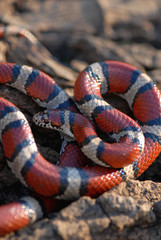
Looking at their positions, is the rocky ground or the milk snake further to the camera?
the milk snake

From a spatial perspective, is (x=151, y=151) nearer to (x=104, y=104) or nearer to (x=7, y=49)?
(x=104, y=104)

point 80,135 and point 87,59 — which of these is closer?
point 80,135

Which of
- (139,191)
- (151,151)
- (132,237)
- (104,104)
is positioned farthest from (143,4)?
(132,237)

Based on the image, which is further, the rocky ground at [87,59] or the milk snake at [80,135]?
the milk snake at [80,135]

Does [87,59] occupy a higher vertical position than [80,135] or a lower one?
higher
